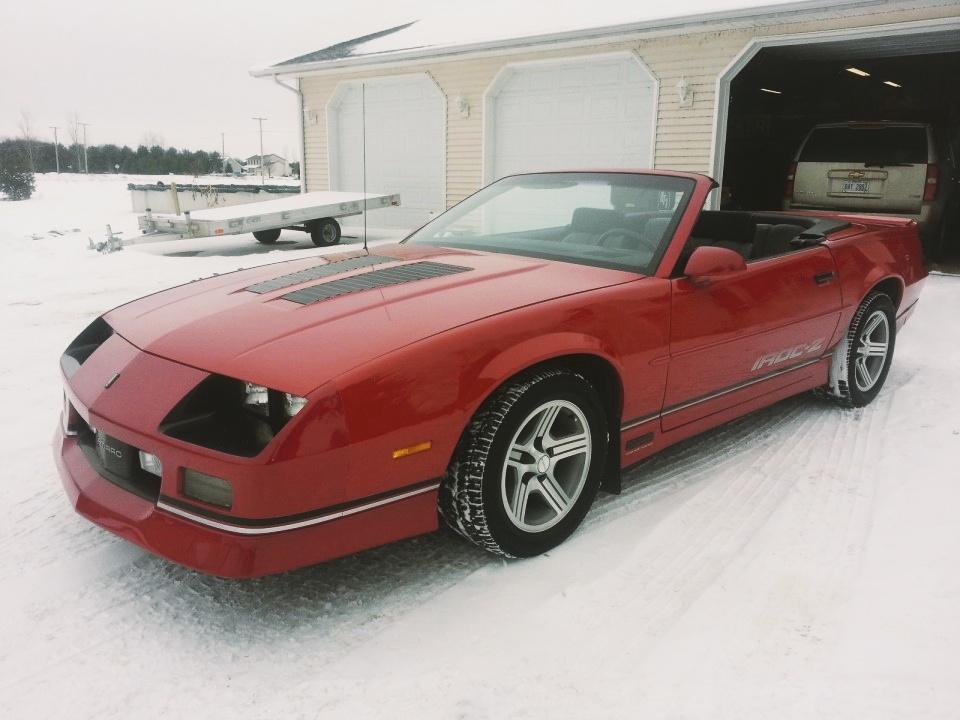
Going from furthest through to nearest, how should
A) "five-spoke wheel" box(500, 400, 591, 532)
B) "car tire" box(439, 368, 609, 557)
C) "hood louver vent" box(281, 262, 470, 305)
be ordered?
"hood louver vent" box(281, 262, 470, 305) < "five-spoke wheel" box(500, 400, 591, 532) < "car tire" box(439, 368, 609, 557)

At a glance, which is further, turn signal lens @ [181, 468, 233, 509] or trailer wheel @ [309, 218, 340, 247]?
trailer wheel @ [309, 218, 340, 247]

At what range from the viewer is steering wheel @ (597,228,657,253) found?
3.13 m

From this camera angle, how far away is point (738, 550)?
2.74 m

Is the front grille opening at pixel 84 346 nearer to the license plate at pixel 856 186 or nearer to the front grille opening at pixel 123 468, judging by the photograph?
the front grille opening at pixel 123 468

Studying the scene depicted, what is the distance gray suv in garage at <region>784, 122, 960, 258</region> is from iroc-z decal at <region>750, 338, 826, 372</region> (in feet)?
22.1

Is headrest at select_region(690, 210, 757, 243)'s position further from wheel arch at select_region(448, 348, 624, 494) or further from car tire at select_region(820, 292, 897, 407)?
wheel arch at select_region(448, 348, 624, 494)

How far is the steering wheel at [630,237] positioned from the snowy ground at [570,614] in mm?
1039

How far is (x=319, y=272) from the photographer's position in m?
3.12

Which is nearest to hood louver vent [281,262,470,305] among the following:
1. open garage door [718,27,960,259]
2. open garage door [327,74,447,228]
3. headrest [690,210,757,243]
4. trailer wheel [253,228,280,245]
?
headrest [690,210,757,243]

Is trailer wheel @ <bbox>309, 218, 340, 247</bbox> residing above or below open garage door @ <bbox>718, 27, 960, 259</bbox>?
below

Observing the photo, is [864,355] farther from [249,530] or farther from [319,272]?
[249,530]

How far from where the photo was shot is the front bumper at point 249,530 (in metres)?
2.04

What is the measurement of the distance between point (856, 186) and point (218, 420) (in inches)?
379

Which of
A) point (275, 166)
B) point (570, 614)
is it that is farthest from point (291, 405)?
point (275, 166)
